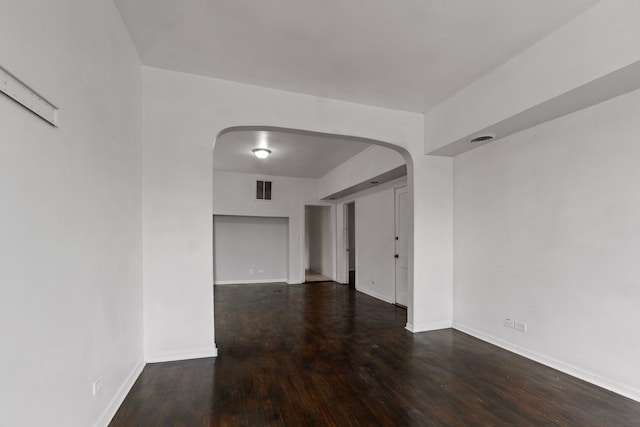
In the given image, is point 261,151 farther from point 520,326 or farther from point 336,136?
point 520,326

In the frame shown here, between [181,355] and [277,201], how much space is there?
16.9 ft

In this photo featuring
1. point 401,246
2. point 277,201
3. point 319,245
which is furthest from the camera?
point 319,245

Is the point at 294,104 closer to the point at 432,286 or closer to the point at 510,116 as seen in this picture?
the point at 510,116

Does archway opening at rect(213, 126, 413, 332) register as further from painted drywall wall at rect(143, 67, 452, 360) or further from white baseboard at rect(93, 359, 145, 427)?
white baseboard at rect(93, 359, 145, 427)

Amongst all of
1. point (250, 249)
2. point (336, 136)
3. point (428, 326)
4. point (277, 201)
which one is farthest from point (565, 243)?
point (250, 249)

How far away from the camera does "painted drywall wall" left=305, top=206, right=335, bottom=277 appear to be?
8.80m

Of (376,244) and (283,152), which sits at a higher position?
(283,152)

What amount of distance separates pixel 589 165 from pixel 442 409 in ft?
8.23

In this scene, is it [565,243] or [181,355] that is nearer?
[565,243]

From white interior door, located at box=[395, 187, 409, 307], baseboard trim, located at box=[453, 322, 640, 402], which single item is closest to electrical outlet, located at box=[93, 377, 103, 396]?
baseboard trim, located at box=[453, 322, 640, 402]

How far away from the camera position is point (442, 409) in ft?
7.43

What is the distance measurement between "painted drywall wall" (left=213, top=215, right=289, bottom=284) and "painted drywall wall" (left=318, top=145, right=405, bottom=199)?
1.95 metres

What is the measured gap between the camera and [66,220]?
1572mm

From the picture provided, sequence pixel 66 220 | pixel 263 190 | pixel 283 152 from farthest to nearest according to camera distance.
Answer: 1. pixel 263 190
2. pixel 283 152
3. pixel 66 220
